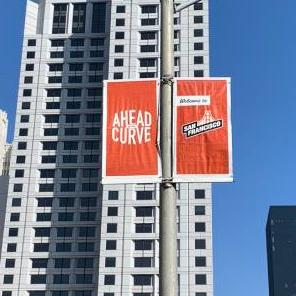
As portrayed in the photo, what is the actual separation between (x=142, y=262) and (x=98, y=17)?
2130 inches

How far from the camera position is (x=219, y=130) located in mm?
10500

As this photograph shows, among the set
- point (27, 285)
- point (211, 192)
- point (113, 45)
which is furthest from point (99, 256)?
point (113, 45)

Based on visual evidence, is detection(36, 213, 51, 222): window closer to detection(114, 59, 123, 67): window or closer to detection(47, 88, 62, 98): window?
detection(47, 88, 62, 98): window

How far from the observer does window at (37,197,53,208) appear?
368 ft

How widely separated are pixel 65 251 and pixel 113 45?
38.0 metres

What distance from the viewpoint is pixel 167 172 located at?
398 inches

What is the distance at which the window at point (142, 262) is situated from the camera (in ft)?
328

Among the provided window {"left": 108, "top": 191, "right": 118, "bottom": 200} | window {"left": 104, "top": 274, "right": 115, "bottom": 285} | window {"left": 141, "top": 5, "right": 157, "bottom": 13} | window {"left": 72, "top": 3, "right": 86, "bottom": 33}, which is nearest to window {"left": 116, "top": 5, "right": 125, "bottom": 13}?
window {"left": 141, "top": 5, "right": 157, "bottom": 13}

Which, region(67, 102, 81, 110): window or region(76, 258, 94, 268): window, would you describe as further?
region(67, 102, 81, 110): window

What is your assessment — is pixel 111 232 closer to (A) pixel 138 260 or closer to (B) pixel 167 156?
(A) pixel 138 260

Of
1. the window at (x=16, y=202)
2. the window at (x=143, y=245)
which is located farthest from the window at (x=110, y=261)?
the window at (x=16, y=202)

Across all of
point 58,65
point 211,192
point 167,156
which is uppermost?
point 58,65

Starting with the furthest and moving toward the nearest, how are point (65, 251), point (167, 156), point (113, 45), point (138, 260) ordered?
point (113, 45) < point (65, 251) < point (138, 260) < point (167, 156)

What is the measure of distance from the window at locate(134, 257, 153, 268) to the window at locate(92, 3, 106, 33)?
49596 millimetres
